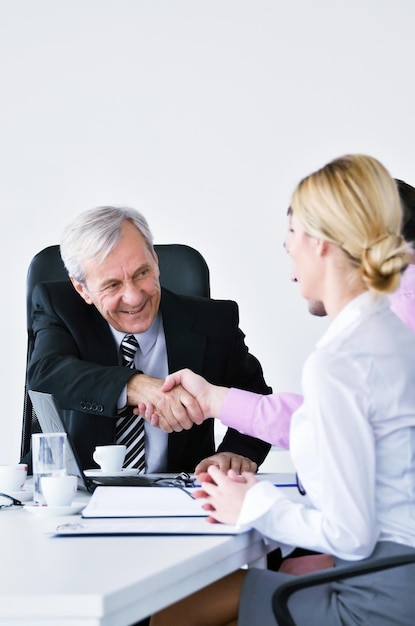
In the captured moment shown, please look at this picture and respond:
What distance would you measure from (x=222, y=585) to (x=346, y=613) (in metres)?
0.24

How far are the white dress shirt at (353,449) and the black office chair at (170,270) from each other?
1.44 meters

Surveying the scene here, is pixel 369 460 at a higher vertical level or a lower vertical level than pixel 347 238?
lower

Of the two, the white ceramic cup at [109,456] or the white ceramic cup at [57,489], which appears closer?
the white ceramic cup at [57,489]

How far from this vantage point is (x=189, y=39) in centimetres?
384

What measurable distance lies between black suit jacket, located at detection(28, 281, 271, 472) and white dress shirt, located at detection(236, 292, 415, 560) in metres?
1.00

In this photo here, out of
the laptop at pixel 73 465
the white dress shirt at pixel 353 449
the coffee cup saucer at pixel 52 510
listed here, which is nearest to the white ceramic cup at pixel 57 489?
the coffee cup saucer at pixel 52 510

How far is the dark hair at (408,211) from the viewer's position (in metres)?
2.38

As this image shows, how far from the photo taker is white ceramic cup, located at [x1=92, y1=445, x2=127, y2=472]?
86.5 inches

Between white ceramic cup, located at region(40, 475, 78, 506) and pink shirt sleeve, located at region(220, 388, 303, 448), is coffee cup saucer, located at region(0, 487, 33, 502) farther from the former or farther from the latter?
pink shirt sleeve, located at region(220, 388, 303, 448)

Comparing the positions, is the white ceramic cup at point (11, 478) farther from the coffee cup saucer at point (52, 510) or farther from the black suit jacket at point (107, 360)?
the black suit jacket at point (107, 360)

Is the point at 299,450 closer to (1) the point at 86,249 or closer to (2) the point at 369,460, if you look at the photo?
(2) the point at 369,460

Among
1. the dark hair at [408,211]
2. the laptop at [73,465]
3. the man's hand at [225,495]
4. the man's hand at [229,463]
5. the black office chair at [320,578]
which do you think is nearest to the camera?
the black office chair at [320,578]

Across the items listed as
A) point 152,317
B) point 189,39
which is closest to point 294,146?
point 189,39

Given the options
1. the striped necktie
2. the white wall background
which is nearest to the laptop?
the striped necktie
